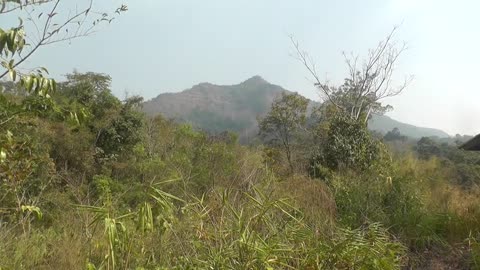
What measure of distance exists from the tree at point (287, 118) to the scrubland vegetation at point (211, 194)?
38 millimetres

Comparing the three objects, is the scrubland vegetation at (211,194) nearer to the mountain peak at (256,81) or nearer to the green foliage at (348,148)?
the green foliage at (348,148)

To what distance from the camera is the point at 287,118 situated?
49.2ft

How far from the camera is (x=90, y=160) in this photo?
38.7ft

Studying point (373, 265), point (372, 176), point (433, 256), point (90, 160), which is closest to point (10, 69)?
Result: point (373, 265)

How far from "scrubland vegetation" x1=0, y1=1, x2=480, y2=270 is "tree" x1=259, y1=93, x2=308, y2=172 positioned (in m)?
0.04

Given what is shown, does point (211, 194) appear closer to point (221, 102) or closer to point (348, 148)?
point (348, 148)

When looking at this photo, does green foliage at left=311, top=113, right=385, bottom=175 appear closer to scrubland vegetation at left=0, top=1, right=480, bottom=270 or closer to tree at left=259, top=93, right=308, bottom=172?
scrubland vegetation at left=0, top=1, right=480, bottom=270

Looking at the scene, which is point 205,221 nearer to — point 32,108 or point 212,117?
point 32,108

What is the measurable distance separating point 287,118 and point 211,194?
11.1 metres

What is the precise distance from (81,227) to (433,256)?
4638 millimetres

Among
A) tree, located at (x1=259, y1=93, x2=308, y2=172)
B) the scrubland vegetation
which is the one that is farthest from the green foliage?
tree, located at (x1=259, y1=93, x2=308, y2=172)

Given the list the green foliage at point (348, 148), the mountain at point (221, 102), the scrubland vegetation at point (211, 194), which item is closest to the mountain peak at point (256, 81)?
the mountain at point (221, 102)

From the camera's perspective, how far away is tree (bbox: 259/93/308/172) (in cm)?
1498

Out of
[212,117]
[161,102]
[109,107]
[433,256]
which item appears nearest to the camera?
[433,256]
